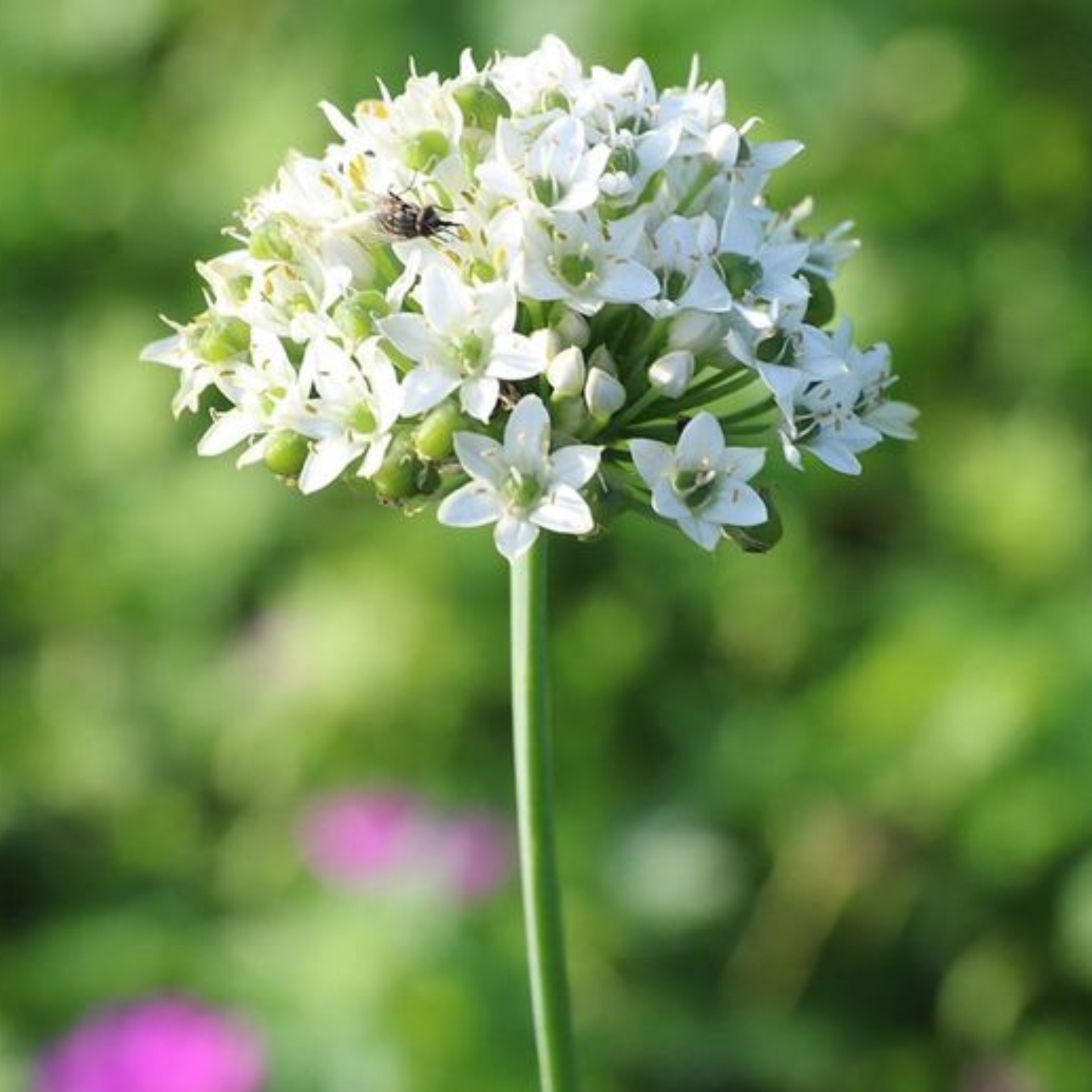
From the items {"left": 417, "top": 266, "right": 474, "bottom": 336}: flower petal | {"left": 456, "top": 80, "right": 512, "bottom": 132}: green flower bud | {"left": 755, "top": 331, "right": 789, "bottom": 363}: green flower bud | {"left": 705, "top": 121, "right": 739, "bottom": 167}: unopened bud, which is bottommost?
{"left": 755, "top": 331, "right": 789, "bottom": 363}: green flower bud

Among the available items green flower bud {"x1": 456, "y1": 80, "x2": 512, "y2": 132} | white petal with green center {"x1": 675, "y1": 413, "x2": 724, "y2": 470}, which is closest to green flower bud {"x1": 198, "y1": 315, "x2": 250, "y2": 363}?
green flower bud {"x1": 456, "y1": 80, "x2": 512, "y2": 132}

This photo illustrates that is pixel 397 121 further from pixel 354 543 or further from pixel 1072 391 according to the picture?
pixel 1072 391

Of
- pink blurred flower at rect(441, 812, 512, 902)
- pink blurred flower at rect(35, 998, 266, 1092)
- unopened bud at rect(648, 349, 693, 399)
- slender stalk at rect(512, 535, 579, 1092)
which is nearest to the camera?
slender stalk at rect(512, 535, 579, 1092)

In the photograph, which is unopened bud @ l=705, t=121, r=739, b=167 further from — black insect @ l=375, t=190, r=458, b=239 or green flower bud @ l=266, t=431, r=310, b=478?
green flower bud @ l=266, t=431, r=310, b=478

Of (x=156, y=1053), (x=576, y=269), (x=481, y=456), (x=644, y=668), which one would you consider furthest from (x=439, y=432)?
(x=644, y=668)

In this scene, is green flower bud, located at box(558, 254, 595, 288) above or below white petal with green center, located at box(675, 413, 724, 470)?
above

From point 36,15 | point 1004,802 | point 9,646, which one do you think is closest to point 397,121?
point 1004,802
